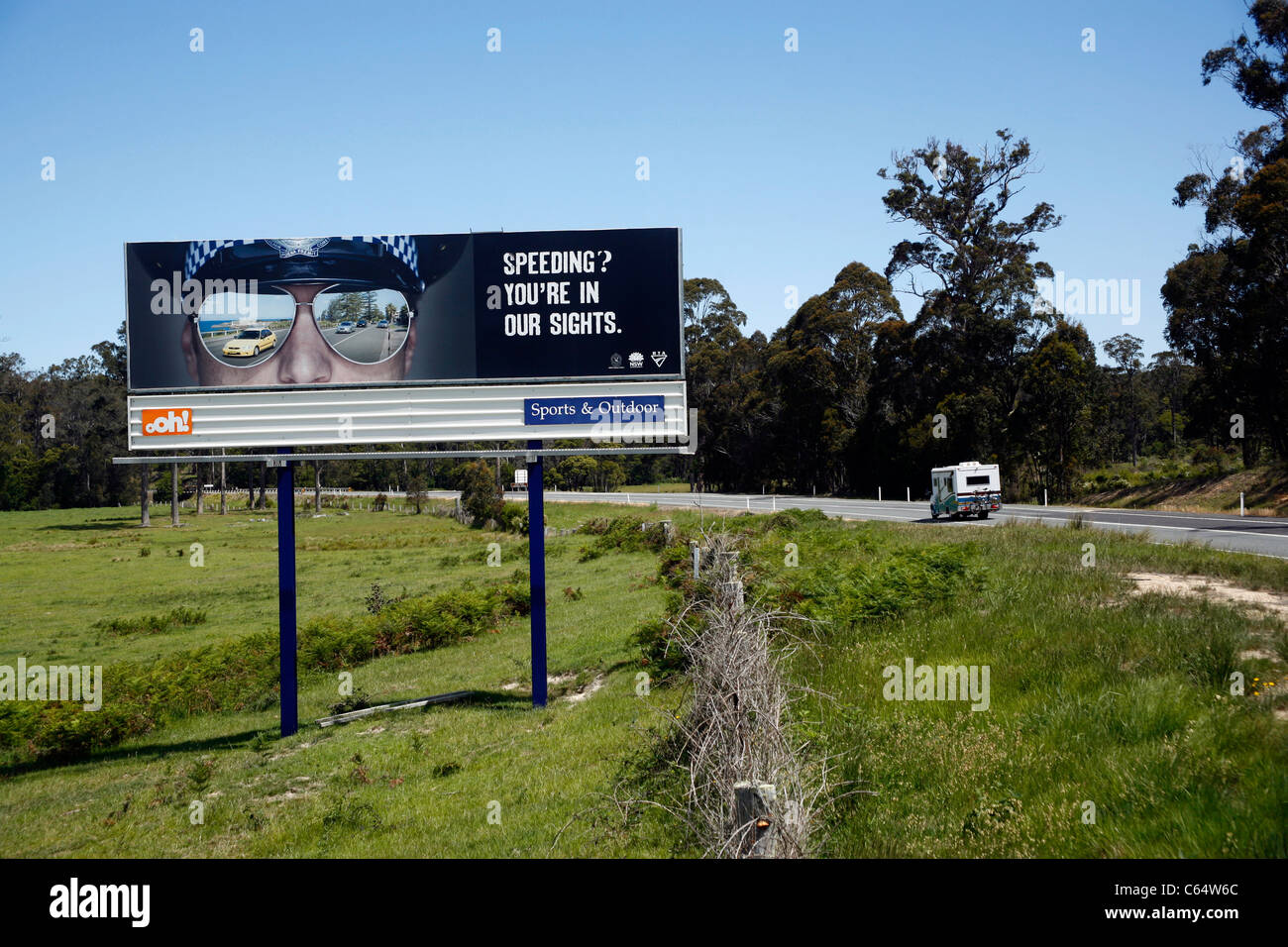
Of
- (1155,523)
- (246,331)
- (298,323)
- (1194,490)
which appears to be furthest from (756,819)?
(1194,490)

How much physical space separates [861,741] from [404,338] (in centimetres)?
822

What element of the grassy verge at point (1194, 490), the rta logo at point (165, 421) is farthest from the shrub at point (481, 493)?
the rta logo at point (165, 421)

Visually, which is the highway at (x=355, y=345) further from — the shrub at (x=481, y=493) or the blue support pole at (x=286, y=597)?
the shrub at (x=481, y=493)

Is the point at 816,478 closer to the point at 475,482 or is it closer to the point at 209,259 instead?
the point at 475,482

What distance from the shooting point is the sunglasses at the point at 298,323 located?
485 inches

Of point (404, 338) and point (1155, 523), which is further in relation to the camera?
point (1155, 523)

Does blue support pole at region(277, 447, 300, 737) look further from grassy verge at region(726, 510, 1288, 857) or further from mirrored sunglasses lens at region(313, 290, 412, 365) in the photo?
grassy verge at region(726, 510, 1288, 857)

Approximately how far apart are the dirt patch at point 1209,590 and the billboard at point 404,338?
6948mm

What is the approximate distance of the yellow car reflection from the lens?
40.6ft

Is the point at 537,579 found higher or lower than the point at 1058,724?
higher

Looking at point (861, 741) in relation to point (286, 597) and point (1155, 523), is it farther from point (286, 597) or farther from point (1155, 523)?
point (1155, 523)

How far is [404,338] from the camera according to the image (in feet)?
40.8

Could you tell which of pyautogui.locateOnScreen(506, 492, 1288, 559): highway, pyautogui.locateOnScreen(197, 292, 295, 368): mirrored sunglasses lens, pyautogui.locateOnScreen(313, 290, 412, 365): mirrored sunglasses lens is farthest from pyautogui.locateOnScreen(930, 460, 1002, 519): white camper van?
pyautogui.locateOnScreen(197, 292, 295, 368): mirrored sunglasses lens
